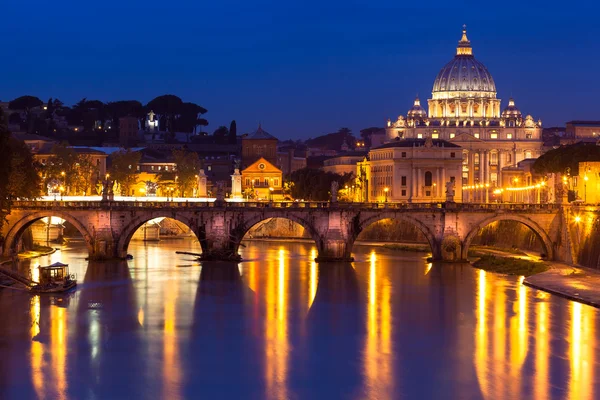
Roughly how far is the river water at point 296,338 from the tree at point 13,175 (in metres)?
4.60

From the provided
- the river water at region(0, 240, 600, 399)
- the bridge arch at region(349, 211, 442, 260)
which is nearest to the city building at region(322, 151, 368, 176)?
the bridge arch at region(349, 211, 442, 260)

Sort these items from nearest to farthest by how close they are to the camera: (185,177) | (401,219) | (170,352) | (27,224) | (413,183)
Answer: (170,352)
(27,224)
(401,219)
(185,177)
(413,183)

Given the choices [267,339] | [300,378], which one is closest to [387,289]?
[267,339]

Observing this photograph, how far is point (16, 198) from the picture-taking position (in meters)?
75.1

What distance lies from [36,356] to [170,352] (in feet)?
16.9

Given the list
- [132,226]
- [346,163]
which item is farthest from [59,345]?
[346,163]

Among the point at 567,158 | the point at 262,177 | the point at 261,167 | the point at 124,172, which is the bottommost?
the point at 124,172

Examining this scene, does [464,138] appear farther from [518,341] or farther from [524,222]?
[518,341]

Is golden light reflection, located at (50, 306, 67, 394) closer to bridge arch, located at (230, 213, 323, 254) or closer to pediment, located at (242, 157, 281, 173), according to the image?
bridge arch, located at (230, 213, 323, 254)

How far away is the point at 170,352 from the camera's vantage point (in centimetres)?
4459

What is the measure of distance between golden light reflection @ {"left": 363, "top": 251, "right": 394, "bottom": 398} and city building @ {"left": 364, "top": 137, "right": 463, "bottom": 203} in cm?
8560

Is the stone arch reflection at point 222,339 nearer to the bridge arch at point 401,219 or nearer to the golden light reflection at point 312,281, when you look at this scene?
the golden light reflection at point 312,281

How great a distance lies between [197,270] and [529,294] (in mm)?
22369

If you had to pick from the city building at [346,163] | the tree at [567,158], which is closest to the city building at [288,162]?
the city building at [346,163]
